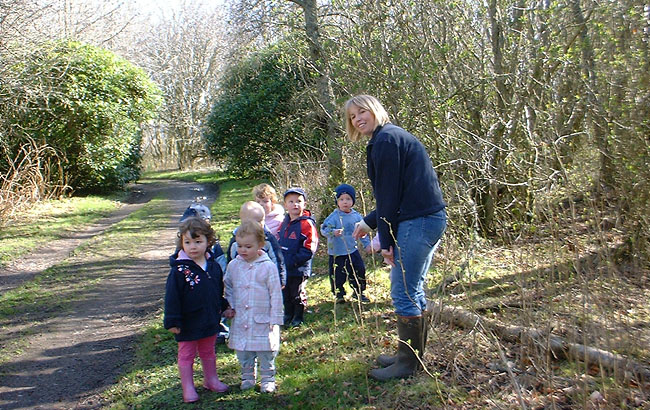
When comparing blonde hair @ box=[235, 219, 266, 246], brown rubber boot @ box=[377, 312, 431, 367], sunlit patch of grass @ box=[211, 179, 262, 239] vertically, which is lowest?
brown rubber boot @ box=[377, 312, 431, 367]

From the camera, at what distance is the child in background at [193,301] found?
4.34 m

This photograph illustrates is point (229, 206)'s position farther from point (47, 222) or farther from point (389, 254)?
point (389, 254)

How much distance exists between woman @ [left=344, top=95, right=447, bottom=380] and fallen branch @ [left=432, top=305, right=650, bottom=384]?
318mm

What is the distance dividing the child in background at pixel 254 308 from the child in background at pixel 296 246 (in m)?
1.23

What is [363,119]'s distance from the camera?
14.0ft

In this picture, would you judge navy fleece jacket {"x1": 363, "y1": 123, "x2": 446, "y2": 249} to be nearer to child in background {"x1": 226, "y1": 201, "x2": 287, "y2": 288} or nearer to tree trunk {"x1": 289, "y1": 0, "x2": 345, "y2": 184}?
child in background {"x1": 226, "y1": 201, "x2": 287, "y2": 288}

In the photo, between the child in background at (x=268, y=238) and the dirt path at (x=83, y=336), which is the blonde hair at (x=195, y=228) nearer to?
the child in background at (x=268, y=238)

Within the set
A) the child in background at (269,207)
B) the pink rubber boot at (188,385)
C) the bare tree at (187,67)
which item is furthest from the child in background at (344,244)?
the bare tree at (187,67)

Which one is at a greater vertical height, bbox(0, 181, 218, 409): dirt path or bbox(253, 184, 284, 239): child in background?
bbox(253, 184, 284, 239): child in background

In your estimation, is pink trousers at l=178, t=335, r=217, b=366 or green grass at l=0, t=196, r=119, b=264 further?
green grass at l=0, t=196, r=119, b=264

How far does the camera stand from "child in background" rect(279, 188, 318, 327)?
233 inches

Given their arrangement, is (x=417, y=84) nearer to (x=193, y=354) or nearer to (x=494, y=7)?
(x=494, y=7)

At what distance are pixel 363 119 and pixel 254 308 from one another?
1698 millimetres

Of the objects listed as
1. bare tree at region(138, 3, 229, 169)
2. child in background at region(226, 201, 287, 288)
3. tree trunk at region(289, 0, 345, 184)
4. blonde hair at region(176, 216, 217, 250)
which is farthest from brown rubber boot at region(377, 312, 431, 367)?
bare tree at region(138, 3, 229, 169)
